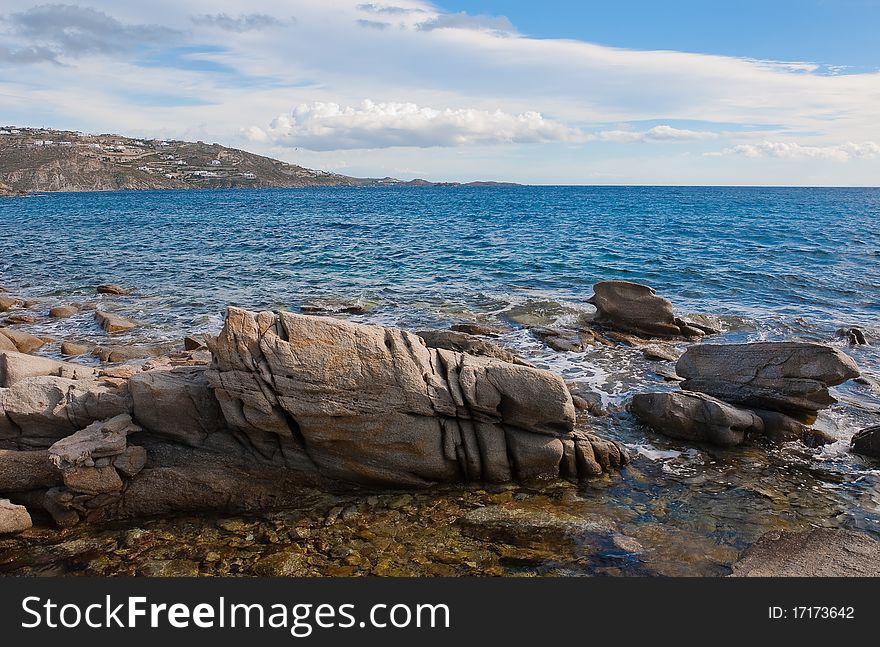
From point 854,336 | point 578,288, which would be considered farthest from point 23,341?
point 854,336

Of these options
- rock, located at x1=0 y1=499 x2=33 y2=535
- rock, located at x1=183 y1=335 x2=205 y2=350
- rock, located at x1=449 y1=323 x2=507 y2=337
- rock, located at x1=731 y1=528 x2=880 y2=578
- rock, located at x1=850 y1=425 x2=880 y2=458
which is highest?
rock, located at x1=449 y1=323 x2=507 y2=337

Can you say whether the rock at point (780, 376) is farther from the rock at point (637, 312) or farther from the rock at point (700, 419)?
the rock at point (637, 312)

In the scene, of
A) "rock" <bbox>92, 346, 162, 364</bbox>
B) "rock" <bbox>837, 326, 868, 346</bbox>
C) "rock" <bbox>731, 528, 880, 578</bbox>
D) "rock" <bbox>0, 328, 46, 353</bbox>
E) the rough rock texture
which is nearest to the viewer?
"rock" <bbox>731, 528, 880, 578</bbox>

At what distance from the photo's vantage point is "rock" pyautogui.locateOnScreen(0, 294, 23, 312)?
87.4 feet

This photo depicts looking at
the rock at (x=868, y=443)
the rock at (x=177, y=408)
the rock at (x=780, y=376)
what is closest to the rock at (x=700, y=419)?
the rock at (x=780, y=376)

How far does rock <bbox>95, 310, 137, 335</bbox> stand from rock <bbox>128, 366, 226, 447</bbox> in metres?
12.2

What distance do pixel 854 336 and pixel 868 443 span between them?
10.4 m

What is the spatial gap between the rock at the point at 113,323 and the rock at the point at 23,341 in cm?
244

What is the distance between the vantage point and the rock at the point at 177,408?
11852 mm

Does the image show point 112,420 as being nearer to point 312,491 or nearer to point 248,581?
point 312,491

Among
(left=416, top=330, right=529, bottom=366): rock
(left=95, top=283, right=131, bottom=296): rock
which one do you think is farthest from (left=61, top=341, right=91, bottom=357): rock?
(left=416, top=330, right=529, bottom=366): rock

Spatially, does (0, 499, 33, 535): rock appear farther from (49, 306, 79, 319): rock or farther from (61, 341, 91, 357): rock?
(49, 306, 79, 319): rock

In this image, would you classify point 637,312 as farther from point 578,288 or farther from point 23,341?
point 23,341

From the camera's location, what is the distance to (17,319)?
2445 centimetres
